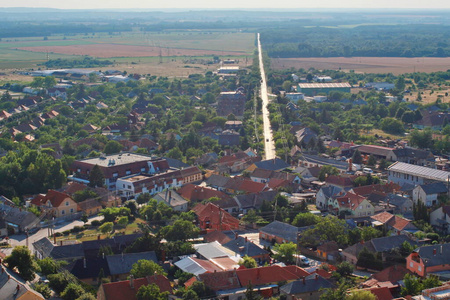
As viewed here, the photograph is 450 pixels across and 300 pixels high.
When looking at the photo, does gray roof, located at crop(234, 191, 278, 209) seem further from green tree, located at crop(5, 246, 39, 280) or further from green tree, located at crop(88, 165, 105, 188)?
green tree, located at crop(5, 246, 39, 280)

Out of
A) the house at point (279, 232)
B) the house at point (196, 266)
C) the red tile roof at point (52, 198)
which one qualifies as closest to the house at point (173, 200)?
the red tile roof at point (52, 198)

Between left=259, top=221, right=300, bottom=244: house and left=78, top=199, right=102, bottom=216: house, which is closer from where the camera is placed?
left=259, top=221, right=300, bottom=244: house

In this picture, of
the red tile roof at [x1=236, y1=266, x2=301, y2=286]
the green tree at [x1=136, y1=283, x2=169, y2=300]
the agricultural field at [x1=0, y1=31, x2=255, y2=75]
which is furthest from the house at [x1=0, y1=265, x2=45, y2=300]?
the agricultural field at [x1=0, y1=31, x2=255, y2=75]

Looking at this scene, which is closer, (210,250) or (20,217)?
(210,250)

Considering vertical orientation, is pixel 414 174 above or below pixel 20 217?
below

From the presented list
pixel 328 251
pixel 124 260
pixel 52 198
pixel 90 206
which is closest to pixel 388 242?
pixel 328 251

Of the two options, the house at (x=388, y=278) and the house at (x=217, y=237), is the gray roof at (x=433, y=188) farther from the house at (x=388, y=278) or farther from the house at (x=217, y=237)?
the house at (x=217, y=237)

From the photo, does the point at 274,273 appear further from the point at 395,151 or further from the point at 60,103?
the point at 60,103

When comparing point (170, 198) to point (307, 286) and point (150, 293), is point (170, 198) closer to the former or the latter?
point (307, 286)
